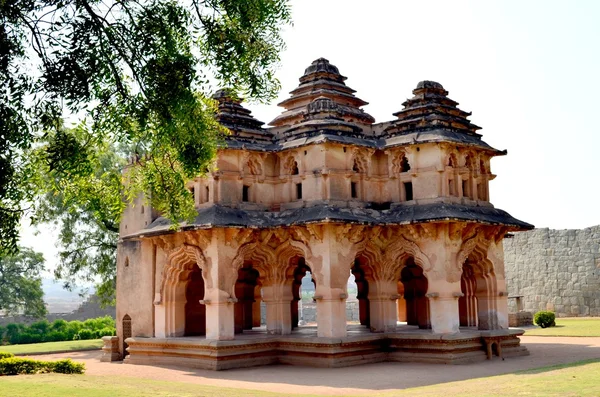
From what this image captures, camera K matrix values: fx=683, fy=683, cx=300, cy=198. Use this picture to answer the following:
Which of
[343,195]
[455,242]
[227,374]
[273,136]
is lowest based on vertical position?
[227,374]

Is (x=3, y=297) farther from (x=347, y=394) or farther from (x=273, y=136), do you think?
(x=347, y=394)

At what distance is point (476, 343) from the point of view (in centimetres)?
1836

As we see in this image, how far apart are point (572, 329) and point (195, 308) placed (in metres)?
14.8

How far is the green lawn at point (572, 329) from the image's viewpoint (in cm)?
2485

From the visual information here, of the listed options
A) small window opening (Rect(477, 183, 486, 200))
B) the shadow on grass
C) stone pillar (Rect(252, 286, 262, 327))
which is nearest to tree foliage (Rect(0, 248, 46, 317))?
stone pillar (Rect(252, 286, 262, 327))

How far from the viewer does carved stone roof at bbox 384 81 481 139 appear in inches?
763

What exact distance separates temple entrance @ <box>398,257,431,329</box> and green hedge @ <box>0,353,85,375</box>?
10955mm

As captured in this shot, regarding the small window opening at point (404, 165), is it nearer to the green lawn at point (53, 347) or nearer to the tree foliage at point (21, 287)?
the green lawn at point (53, 347)

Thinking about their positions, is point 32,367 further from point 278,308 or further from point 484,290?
point 484,290

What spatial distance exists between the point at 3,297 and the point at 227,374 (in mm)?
25535

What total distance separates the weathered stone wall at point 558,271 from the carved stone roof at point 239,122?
19.9 metres

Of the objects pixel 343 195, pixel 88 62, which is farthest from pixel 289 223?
pixel 88 62

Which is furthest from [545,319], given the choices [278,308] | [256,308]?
[278,308]

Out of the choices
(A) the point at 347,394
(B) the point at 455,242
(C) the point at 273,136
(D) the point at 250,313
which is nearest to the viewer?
(A) the point at 347,394
